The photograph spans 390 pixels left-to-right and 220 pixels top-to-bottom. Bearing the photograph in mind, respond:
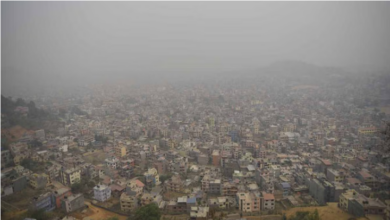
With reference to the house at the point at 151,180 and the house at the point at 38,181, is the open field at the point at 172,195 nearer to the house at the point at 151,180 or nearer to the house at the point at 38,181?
the house at the point at 151,180

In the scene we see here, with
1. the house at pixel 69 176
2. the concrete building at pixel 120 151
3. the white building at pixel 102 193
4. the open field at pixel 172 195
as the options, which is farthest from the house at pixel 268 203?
the concrete building at pixel 120 151

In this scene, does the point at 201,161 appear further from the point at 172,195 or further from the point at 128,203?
the point at 128,203

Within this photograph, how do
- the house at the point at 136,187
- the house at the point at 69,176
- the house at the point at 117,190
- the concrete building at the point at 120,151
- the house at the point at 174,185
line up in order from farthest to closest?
the concrete building at the point at 120,151
the house at the point at 69,176
the house at the point at 174,185
the house at the point at 117,190
the house at the point at 136,187

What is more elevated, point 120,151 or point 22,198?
point 120,151

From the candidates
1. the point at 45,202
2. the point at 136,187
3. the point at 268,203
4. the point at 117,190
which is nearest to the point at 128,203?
the point at 136,187

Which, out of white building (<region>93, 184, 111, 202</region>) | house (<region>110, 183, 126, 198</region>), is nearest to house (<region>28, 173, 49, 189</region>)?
white building (<region>93, 184, 111, 202</region>)
